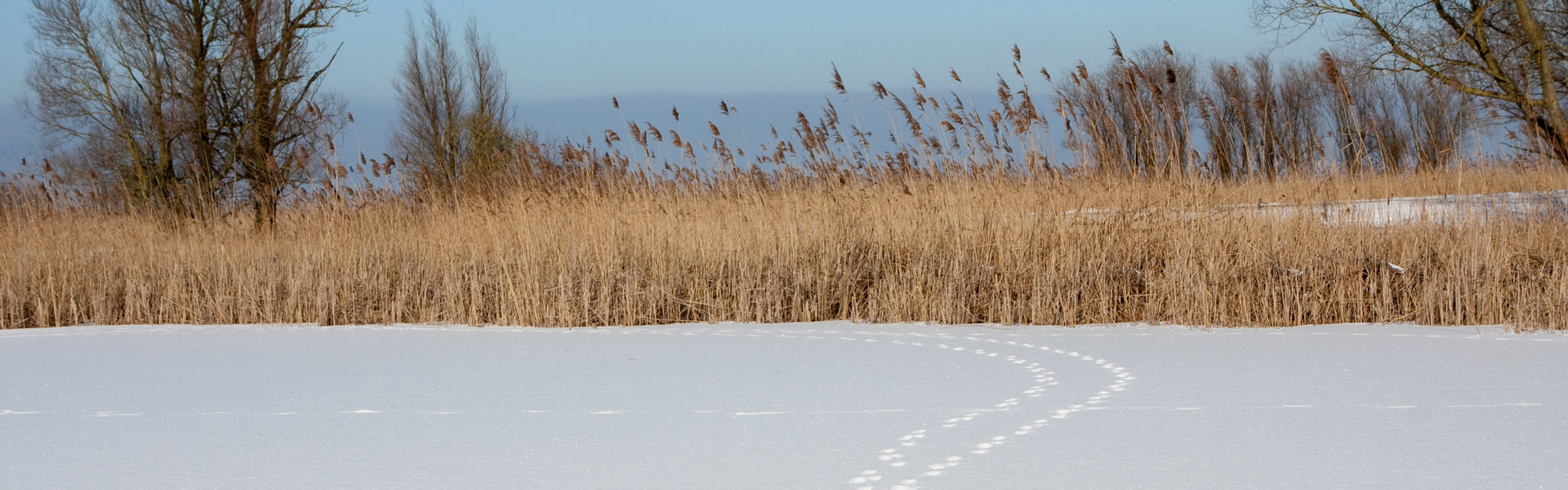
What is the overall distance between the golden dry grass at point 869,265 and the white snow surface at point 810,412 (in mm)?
313

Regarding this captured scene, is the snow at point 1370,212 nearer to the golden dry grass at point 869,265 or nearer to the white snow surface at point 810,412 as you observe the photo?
the golden dry grass at point 869,265

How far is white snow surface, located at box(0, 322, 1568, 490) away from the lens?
2.42m

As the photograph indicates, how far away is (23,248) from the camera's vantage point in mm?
6613

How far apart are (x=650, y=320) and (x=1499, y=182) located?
204 inches

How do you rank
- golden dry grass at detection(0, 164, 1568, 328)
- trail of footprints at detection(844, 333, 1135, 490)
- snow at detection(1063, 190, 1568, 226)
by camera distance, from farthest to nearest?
1. snow at detection(1063, 190, 1568, 226)
2. golden dry grass at detection(0, 164, 1568, 328)
3. trail of footprints at detection(844, 333, 1135, 490)

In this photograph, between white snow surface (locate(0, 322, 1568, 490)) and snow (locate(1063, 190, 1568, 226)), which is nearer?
white snow surface (locate(0, 322, 1568, 490))

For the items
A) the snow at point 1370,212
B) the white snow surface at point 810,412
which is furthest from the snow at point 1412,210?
the white snow surface at point 810,412

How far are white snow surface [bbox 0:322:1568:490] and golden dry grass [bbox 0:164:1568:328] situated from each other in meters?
0.31

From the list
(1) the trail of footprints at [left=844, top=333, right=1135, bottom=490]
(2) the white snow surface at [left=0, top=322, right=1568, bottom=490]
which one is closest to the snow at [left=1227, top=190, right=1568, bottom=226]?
(2) the white snow surface at [left=0, top=322, right=1568, bottom=490]

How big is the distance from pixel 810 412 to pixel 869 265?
258 cm

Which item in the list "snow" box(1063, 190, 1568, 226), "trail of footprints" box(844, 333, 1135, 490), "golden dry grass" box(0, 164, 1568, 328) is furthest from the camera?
"snow" box(1063, 190, 1568, 226)

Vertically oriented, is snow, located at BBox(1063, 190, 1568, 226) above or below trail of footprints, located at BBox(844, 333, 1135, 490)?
above

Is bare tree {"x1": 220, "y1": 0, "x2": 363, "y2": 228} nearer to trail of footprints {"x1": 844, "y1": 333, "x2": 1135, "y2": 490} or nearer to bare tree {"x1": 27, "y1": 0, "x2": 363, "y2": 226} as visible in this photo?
bare tree {"x1": 27, "y1": 0, "x2": 363, "y2": 226}

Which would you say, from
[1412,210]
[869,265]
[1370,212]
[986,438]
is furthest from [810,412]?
[1412,210]
